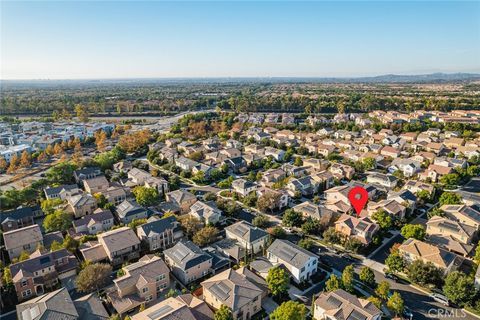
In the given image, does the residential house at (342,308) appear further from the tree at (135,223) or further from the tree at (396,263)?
the tree at (135,223)

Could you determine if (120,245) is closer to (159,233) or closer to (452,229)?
(159,233)

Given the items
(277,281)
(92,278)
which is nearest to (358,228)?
(277,281)

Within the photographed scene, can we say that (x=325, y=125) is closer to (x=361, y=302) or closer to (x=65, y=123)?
(x=361, y=302)

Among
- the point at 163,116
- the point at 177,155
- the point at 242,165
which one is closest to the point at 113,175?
the point at 177,155

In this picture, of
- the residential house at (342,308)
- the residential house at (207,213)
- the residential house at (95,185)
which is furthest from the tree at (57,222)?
the residential house at (342,308)

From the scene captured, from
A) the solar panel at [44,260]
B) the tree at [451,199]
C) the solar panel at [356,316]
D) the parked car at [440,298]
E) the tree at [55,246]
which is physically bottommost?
the parked car at [440,298]

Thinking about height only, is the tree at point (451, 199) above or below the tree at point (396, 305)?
above

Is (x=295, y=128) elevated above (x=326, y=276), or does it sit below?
above

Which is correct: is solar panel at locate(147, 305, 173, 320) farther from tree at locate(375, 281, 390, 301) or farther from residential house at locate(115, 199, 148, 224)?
residential house at locate(115, 199, 148, 224)
